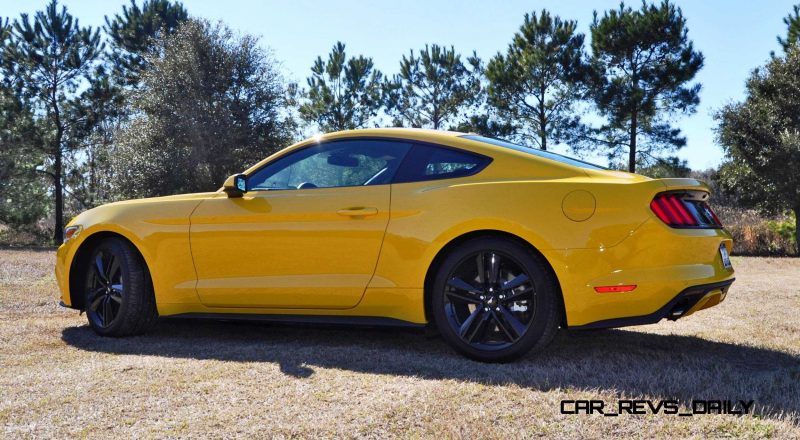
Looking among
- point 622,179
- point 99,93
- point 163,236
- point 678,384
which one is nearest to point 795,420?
point 678,384

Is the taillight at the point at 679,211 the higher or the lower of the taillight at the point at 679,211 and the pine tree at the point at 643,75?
the lower

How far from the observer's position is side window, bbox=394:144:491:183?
4.45 metres

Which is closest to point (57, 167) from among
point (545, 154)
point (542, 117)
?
point (542, 117)

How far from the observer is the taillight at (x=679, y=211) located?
3.97 m

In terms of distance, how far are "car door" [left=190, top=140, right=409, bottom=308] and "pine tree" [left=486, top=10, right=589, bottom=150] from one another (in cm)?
2735

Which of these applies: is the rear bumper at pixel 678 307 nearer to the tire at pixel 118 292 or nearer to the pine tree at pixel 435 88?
the tire at pixel 118 292

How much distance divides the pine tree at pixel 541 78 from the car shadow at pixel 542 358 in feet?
88.4

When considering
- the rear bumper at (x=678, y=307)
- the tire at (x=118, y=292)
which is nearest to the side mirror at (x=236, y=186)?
the tire at (x=118, y=292)

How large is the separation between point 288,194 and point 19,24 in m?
32.3

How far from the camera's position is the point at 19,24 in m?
31.6

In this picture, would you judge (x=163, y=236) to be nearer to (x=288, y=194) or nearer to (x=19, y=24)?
(x=288, y=194)

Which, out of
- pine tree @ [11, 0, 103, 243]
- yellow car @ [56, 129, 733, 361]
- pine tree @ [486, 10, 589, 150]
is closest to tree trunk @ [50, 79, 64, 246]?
pine tree @ [11, 0, 103, 243]

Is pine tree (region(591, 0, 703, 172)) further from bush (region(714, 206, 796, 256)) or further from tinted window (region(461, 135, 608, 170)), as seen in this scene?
tinted window (region(461, 135, 608, 170))

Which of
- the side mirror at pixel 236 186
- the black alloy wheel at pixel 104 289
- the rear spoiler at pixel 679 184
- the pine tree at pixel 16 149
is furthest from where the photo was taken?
the pine tree at pixel 16 149
